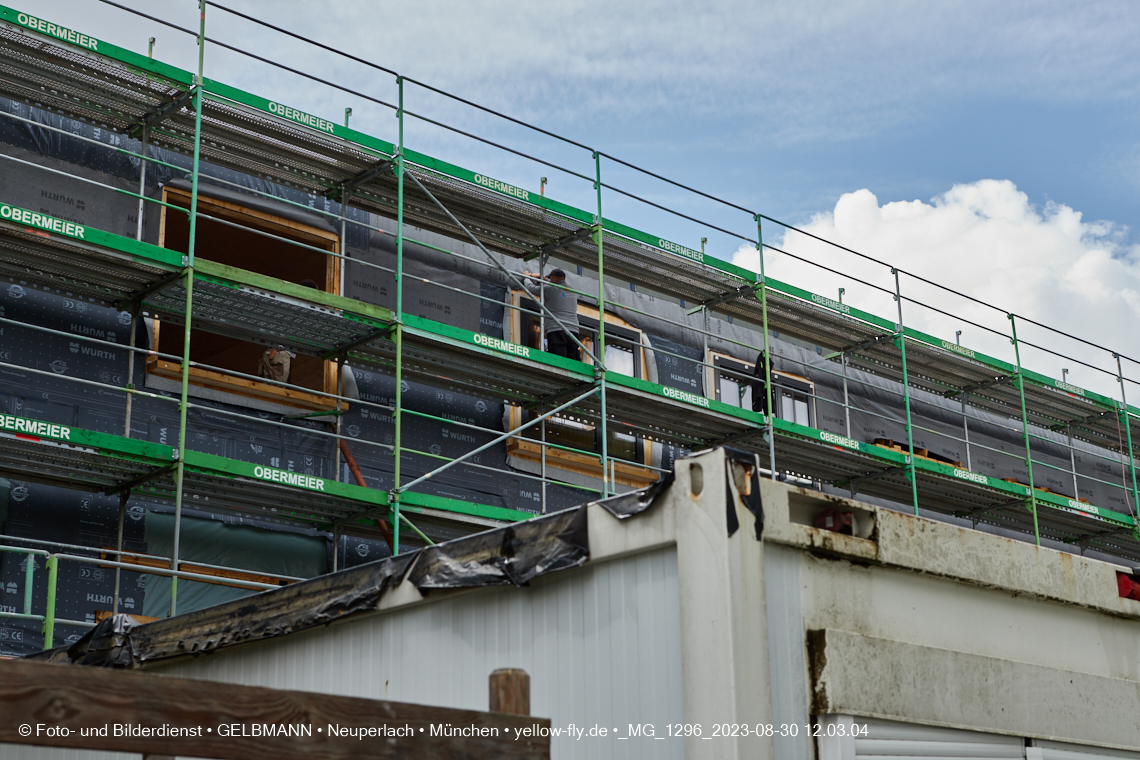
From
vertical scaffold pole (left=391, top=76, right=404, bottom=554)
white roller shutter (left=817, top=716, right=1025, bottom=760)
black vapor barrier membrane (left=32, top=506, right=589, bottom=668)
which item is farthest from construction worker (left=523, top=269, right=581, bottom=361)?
white roller shutter (left=817, top=716, right=1025, bottom=760)

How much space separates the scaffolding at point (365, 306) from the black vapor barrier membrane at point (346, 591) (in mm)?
2582

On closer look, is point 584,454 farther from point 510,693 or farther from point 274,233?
point 510,693

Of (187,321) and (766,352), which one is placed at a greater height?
(766,352)

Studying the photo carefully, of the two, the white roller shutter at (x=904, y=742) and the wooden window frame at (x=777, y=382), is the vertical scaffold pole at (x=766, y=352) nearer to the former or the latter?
the wooden window frame at (x=777, y=382)

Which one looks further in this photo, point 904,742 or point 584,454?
point 584,454

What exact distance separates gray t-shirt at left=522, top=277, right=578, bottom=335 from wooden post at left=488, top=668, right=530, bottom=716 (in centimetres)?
1281

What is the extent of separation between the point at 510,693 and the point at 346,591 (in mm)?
2691

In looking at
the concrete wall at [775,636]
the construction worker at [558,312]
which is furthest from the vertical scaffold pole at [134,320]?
the concrete wall at [775,636]

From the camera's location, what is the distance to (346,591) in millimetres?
7188

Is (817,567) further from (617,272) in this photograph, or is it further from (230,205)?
(617,272)

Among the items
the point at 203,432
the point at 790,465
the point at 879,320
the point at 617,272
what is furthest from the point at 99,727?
the point at 879,320

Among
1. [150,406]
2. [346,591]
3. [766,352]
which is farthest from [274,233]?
[346,591]

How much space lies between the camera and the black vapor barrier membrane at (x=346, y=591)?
6262 mm

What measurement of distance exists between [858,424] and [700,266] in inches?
213
